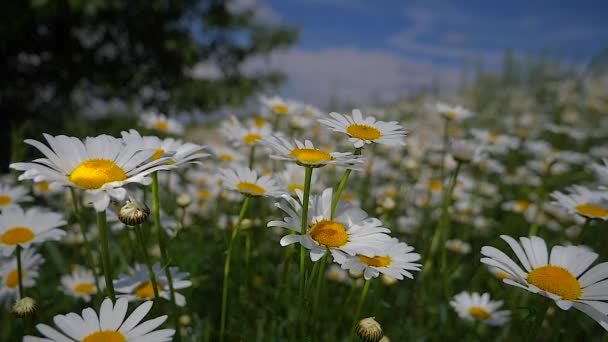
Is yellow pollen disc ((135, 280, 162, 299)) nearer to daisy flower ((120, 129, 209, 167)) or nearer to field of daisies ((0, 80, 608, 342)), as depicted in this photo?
field of daisies ((0, 80, 608, 342))

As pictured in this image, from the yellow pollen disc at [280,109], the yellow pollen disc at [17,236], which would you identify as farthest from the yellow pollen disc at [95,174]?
the yellow pollen disc at [280,109]

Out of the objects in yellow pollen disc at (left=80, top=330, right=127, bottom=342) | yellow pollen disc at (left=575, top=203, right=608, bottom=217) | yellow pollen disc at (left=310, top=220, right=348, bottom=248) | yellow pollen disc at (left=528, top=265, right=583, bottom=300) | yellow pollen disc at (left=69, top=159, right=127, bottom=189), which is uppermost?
yellow pollen disc at (left=69, top=159, right=127, bottom=189)

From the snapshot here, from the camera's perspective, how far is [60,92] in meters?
6.83

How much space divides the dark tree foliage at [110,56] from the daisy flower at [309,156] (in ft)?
18.9

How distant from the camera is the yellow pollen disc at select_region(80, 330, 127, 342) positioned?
0.89 meters

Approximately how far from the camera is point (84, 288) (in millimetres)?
1962

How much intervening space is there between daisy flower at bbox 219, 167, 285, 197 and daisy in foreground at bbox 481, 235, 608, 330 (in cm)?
72

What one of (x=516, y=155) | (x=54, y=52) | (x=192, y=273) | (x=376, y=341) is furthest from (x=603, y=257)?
(x=54, y=52)

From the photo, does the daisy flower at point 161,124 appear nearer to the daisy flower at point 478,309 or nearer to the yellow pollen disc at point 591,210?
the daisy flower at point 478,309

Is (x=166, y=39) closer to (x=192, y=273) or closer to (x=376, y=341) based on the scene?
(x=192, y=273)

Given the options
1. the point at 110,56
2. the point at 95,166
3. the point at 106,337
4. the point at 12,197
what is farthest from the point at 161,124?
the point at 110,56

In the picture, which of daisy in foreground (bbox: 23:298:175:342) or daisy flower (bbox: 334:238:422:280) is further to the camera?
daisy flower (bbox: 334:238:422:280)

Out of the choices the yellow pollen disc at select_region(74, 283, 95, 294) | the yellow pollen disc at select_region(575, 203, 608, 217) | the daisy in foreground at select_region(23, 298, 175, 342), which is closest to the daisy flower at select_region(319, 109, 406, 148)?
the daisy in foreground at select_region(23, 298, 175, 342)

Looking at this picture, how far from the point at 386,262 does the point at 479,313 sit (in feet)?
3.17
